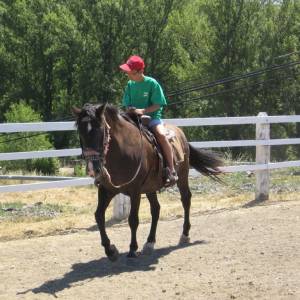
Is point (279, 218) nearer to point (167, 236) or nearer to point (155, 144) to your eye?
point (167, 236)

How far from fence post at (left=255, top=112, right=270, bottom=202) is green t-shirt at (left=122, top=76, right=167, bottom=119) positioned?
4.14 meters

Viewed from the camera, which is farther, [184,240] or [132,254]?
[184,240]

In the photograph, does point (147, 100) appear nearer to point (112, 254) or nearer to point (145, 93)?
point (145, 93)

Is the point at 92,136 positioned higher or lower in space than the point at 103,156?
higher

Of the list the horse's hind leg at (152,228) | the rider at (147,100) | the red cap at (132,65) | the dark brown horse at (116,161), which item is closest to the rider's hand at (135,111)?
the rider at (147,100)

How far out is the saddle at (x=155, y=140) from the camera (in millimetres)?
7387

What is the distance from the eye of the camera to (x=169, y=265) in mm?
6934

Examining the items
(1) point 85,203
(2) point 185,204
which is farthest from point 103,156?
(1) point 85,203

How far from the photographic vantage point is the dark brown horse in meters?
6.20

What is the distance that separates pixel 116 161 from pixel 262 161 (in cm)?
530

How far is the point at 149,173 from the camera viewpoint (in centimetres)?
736

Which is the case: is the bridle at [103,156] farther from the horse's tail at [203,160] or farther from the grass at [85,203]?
the grass at [85,203]

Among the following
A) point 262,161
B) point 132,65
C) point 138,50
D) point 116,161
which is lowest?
point 262,161

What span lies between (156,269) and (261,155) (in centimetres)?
522
